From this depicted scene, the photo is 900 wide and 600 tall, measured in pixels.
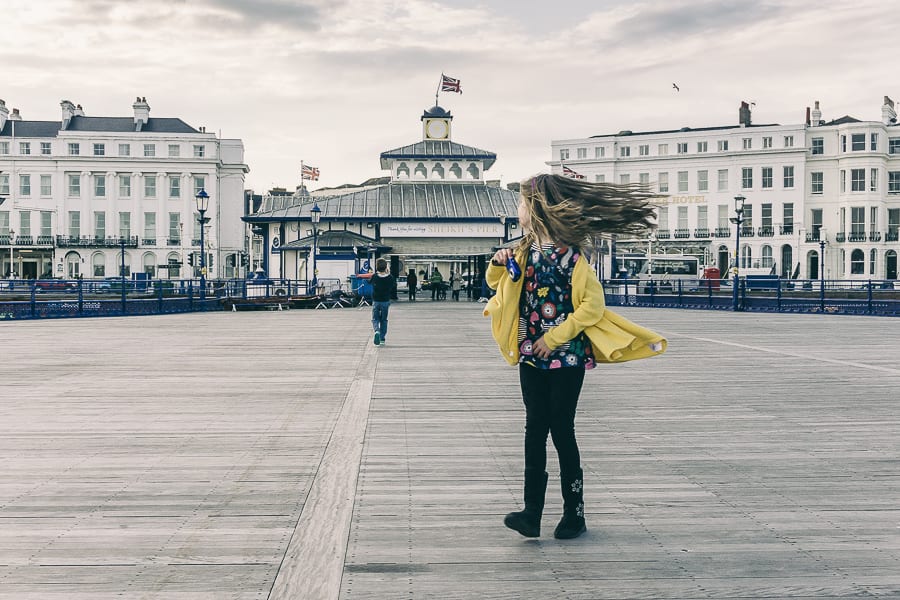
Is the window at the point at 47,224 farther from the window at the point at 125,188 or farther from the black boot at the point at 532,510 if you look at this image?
the black boot at the point at 532,510

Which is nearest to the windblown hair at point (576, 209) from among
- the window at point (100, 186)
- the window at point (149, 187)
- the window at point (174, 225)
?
the window at point (174, 225)

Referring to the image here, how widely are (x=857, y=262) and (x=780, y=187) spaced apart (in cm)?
883

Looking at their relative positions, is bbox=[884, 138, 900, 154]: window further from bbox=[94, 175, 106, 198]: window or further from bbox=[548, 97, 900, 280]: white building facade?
bbox=[94, 175, 106, 198]: window

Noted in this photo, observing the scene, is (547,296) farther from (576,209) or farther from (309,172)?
(309,172)

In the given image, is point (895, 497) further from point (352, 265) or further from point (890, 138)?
point (890, 138)

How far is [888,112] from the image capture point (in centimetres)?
7756

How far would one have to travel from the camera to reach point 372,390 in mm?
10492

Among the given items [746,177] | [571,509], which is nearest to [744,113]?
[746,177]

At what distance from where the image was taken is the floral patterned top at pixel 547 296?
4461 millimetres

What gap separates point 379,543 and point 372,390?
6.05 m

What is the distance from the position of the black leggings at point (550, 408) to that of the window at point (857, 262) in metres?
75.2

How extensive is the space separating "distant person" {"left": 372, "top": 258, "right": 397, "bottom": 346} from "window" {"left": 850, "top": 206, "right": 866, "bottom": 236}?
2563 inches

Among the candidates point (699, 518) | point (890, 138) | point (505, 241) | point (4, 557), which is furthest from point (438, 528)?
point (890, 138)

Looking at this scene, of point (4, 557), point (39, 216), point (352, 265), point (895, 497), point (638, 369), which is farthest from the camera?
point (39, 216)
